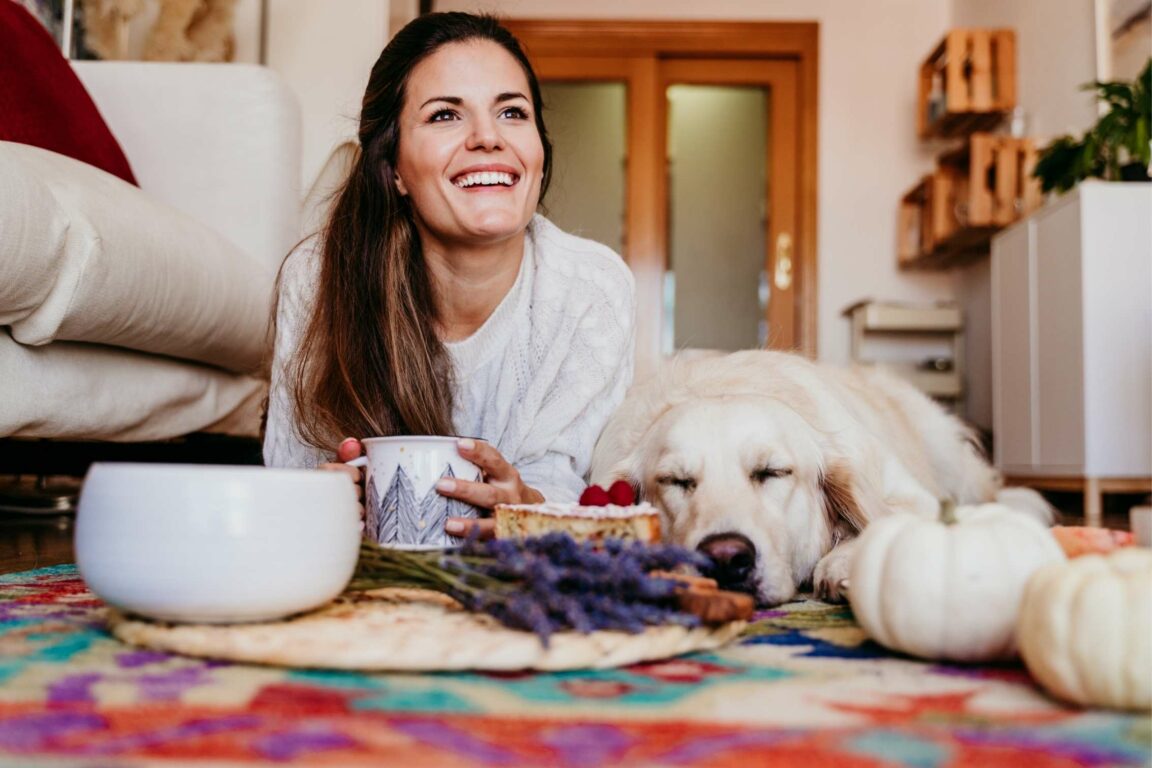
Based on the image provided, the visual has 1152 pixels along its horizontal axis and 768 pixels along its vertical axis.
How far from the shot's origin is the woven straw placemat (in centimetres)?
76

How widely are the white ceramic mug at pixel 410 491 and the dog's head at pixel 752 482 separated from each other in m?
0.32

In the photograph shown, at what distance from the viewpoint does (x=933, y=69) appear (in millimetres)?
5453

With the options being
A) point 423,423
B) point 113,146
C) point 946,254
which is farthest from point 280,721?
point 946,254

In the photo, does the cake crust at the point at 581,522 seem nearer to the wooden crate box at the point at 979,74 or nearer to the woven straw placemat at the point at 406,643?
the woven straw placemat at the point at 406,643

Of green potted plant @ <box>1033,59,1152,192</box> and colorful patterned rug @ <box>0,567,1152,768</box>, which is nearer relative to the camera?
colorful patterned rug @ <box>0,567,1152,768</box>

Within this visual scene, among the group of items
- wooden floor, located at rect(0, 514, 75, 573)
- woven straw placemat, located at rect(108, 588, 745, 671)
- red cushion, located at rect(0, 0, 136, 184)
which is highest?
red cushion, located at rect(0, 0, 136, 184)

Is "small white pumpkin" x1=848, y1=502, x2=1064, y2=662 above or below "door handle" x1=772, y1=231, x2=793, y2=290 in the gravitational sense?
below

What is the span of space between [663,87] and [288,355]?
16.9 feet

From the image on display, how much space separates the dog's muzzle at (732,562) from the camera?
1191 mm

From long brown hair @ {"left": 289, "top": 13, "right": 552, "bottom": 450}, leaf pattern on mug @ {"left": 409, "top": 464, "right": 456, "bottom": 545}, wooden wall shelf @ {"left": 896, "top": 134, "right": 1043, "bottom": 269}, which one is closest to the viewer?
leaf pattern on mug @ {"left": 409, "top": 464, "right": 456, "bottom": 545}

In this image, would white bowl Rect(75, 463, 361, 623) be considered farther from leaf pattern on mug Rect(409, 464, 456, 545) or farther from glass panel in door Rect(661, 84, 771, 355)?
glass panel in door Rect(661, 84, 771, 355)

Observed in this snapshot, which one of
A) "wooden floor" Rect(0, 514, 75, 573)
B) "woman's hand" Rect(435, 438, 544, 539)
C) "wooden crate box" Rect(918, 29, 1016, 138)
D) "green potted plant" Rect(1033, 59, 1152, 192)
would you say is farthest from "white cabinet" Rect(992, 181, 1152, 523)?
"wooden floor" Rect(0, 514, 75, 573)

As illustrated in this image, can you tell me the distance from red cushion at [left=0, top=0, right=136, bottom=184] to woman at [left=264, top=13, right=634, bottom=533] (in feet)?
2.15

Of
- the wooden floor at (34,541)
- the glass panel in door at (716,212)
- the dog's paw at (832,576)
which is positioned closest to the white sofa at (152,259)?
the wooden floor at (34,541)
